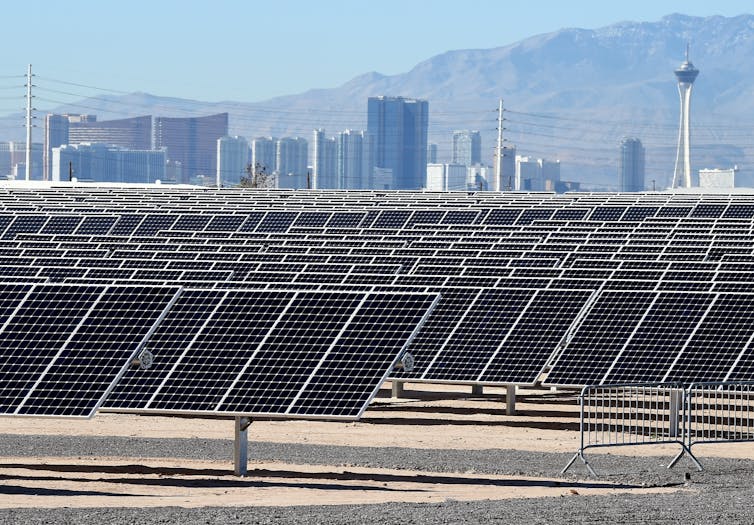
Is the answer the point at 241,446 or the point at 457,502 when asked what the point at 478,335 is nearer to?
the point at 241,446

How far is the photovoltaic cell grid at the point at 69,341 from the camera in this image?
66.7ft

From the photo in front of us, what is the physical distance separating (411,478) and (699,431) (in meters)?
6.76

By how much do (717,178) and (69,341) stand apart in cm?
14576

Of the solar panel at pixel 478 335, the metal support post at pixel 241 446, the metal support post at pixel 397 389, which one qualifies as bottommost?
the metal support post at pixel 397 389

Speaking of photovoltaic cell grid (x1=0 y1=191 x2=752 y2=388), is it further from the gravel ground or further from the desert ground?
the gravel ground

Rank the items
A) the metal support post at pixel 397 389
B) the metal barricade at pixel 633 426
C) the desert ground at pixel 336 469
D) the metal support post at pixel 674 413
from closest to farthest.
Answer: the desert ground at pixel 336 469, the metal barricade at pixel 633 426, the metal support post at pixel 674 413, the metal support post at pixel 397 389

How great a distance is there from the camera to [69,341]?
21.1m

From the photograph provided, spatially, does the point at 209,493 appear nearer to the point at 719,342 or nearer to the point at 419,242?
the point at 719,342

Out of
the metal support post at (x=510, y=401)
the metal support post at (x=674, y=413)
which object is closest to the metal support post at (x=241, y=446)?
the metal support post at (x=674, y=413)

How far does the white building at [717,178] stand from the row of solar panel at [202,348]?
441 ft

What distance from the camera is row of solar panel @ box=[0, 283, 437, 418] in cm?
2038

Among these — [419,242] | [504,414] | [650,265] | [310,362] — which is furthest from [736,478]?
[419,242]

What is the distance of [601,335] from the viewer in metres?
27.0

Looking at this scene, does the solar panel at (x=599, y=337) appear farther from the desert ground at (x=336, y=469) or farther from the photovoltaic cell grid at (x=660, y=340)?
the desert ground at (x=336, y=469)
